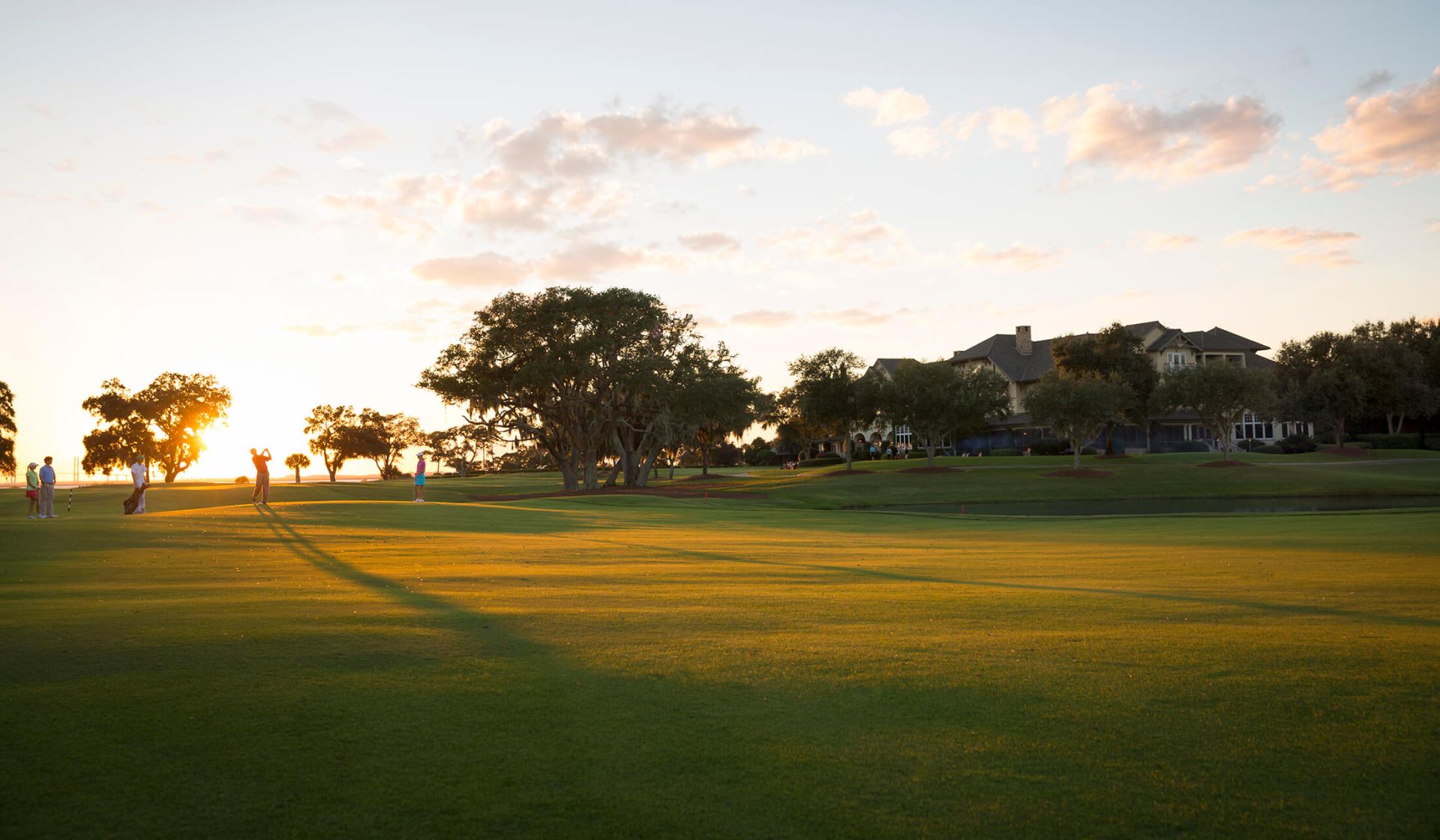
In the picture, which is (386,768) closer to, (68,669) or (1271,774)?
(68,669)

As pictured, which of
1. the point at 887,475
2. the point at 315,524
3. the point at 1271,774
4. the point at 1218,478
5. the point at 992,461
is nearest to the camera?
the point at 1271,774

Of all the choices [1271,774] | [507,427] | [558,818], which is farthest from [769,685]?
[507,427]

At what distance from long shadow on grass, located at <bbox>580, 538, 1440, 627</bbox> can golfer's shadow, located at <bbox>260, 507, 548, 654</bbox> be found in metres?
7.10

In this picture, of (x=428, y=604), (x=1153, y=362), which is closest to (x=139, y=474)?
(x=428, y=604)

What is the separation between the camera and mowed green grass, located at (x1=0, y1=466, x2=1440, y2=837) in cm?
551

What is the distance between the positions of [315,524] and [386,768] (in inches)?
930

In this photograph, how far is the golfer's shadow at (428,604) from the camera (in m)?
9.47

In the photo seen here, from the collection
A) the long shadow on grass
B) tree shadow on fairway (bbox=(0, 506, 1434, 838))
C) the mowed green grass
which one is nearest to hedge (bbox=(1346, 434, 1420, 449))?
the mowed green grass

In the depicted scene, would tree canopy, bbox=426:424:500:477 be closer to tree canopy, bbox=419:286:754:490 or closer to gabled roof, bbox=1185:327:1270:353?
tree canopy, bbox=419:286:754:490

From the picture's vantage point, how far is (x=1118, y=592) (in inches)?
532

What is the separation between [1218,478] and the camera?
64.3 meters

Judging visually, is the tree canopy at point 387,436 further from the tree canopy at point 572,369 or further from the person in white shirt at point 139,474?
the person in white shirt at point 139,474

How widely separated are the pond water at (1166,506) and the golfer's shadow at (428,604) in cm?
3749

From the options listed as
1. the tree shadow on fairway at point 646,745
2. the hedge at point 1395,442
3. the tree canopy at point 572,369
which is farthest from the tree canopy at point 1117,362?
the tree shadow on fairway at point 646,745
